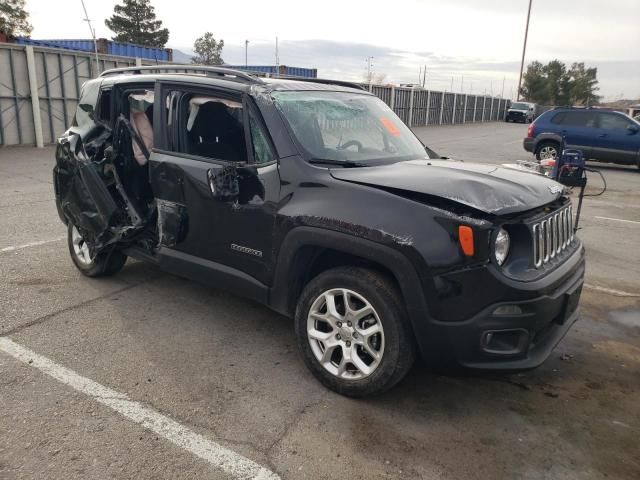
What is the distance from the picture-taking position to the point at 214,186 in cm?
347

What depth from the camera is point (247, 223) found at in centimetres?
346

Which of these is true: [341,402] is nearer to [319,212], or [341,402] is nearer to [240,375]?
[240,375]

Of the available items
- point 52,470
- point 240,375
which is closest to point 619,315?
point 240,375

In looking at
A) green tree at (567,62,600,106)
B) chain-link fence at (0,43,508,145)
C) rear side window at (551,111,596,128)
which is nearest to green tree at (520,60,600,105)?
green tree at (567,62,600,106)

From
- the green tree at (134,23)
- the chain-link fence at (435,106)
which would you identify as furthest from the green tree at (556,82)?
the green tree at (134,23)

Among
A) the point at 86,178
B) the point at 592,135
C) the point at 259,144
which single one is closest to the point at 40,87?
the point at 86,178

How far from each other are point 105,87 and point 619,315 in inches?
192

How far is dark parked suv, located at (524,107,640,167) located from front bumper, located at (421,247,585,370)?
43.2 feet

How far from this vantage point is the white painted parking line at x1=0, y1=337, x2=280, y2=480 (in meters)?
2.55

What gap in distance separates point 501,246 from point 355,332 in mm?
942

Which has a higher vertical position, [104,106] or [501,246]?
[104,106]

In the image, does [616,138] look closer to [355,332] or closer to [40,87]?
[355,332]

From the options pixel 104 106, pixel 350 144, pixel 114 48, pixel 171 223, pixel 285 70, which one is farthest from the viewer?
pixel 285 70

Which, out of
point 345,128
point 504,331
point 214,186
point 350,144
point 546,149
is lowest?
point 546,149
